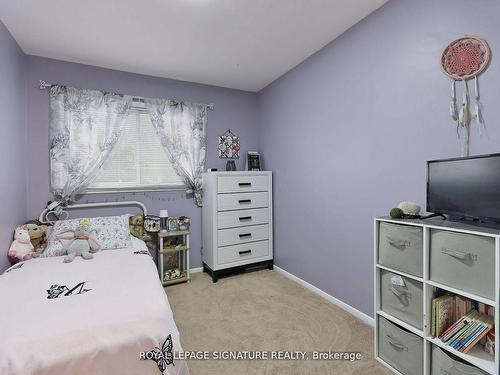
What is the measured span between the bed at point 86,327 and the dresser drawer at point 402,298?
4.34ft

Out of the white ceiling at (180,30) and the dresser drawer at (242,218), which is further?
the dresser drawer at (242,218)

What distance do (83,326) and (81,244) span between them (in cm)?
137

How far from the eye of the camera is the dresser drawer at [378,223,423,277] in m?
1.49

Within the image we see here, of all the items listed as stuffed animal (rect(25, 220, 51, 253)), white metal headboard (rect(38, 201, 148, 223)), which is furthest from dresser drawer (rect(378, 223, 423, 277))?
stuffed animal (rect(25, 220, 51, 253))

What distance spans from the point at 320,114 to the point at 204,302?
7.58ft

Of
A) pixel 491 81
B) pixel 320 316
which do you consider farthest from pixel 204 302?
pixel 491 81

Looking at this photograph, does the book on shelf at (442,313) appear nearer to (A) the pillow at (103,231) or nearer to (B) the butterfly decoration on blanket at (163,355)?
(B) the butterfly decoration on blanket at (163,355)

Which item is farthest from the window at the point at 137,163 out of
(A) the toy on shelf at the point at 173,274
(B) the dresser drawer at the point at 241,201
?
(A) the toy on shelf at the point at 173,274

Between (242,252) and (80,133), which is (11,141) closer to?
(80,133)

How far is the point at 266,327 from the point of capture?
7.12ft

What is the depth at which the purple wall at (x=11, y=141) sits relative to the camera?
210 cm

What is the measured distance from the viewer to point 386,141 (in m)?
2.03

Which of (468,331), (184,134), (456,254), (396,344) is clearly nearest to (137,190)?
(184,134)

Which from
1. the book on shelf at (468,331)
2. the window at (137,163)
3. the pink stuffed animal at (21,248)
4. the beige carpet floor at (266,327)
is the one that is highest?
the window at (137,163)
